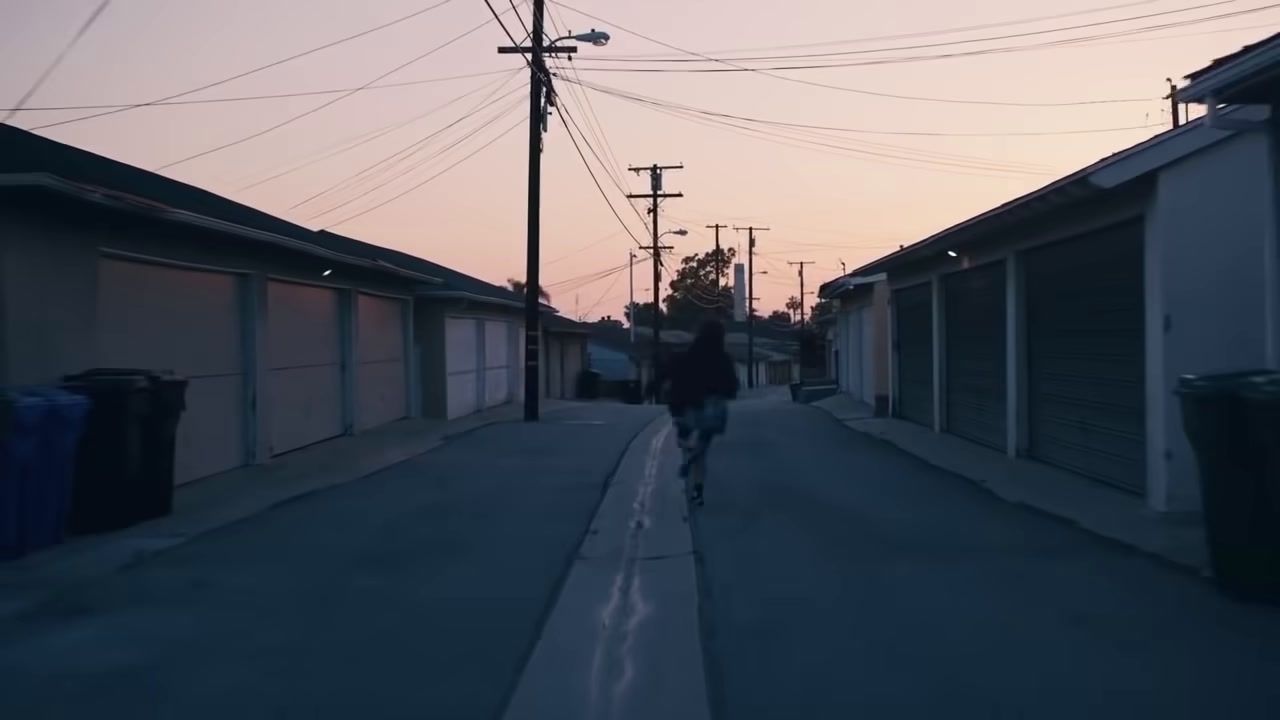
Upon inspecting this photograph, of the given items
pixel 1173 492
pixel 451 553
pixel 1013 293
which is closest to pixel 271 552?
pixel 451 553

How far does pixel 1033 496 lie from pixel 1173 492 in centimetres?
183

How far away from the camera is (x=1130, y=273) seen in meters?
12.4

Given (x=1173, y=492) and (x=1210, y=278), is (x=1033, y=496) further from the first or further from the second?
(x=1210, y=278)

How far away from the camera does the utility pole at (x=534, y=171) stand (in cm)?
2464

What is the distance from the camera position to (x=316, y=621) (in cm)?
745

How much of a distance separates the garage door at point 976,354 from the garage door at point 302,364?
33.0 feet

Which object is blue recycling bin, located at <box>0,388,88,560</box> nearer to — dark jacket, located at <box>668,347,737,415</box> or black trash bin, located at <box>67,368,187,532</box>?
black trash bin, located at <box>67,368,187,532</box>

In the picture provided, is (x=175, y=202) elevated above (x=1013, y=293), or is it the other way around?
(x=175, y=202)

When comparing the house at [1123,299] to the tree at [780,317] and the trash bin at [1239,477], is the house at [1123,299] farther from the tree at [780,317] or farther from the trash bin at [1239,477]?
the tree at [780,317]

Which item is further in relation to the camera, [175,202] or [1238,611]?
[175,202]

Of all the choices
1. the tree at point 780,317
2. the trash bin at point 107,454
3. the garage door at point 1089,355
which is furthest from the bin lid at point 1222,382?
the tree at point 780,317

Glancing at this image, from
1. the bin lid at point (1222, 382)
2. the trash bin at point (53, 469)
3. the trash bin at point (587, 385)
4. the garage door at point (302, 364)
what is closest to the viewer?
the bin lid at point (1222, 382)

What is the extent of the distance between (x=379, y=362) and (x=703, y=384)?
12834 mm

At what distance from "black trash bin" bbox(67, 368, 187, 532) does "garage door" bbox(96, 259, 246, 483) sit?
4.75 ft
